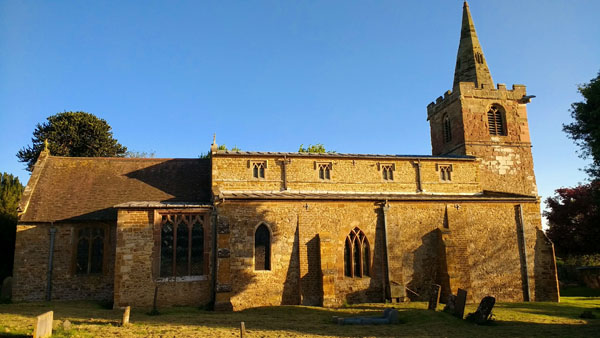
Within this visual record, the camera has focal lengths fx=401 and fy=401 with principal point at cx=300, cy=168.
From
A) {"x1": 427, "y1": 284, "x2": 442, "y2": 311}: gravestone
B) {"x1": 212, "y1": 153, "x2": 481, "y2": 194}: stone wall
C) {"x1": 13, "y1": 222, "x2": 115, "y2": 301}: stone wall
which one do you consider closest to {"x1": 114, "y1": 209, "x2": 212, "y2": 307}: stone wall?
{"x1": 13, "y1": 222, "x2": 115, "y2": 301}: stone wall

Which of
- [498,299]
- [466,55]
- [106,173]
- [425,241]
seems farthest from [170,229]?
[466,55]

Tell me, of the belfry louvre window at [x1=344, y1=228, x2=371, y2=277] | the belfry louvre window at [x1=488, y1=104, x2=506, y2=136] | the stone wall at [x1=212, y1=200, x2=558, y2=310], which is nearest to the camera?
the stone wall at [x1=212, y1=200, x2=558, y2=310]

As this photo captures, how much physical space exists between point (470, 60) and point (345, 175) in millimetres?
14351

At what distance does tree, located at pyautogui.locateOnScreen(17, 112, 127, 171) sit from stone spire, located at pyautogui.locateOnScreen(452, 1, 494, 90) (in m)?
30.7

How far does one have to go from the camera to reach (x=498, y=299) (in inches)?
857

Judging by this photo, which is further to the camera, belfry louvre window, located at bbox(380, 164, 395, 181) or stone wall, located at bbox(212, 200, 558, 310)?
belfry louvre window, located at bbox(380, 164, 395, 181)

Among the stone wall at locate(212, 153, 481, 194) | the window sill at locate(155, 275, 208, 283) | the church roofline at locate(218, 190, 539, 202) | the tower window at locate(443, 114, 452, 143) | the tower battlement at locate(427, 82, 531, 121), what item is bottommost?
the window sill at locate(155, 275, 208, 283)

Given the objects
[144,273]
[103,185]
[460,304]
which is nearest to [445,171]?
[460,304]

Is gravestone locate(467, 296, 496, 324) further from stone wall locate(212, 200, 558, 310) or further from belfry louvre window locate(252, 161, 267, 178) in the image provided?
belfry louvre window locate(252, 161, 267, 178)

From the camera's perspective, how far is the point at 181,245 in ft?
64.0

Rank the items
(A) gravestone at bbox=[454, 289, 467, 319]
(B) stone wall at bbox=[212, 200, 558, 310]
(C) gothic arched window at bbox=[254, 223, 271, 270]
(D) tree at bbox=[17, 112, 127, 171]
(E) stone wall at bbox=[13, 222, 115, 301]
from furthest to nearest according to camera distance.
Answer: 1. (D) tree at bbox=[17, 112, 127, 171]
2. (E) stone wall at bbox=[13, 222, 115, 301]
3. (C) gothic arched window at bbox=[254, 223, 271, 270]
4. (B) stone wall at bbox=[212, 200, 558, 310]
5. (A) gravestone at bbox=[454, 289, 467, 319]

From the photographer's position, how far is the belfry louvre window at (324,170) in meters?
24.3

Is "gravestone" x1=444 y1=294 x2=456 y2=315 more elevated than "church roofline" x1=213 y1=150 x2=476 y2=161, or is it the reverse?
"church roofline" x1=213 y1=150 x2=476 y2=161

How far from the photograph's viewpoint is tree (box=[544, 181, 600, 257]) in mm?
31078
